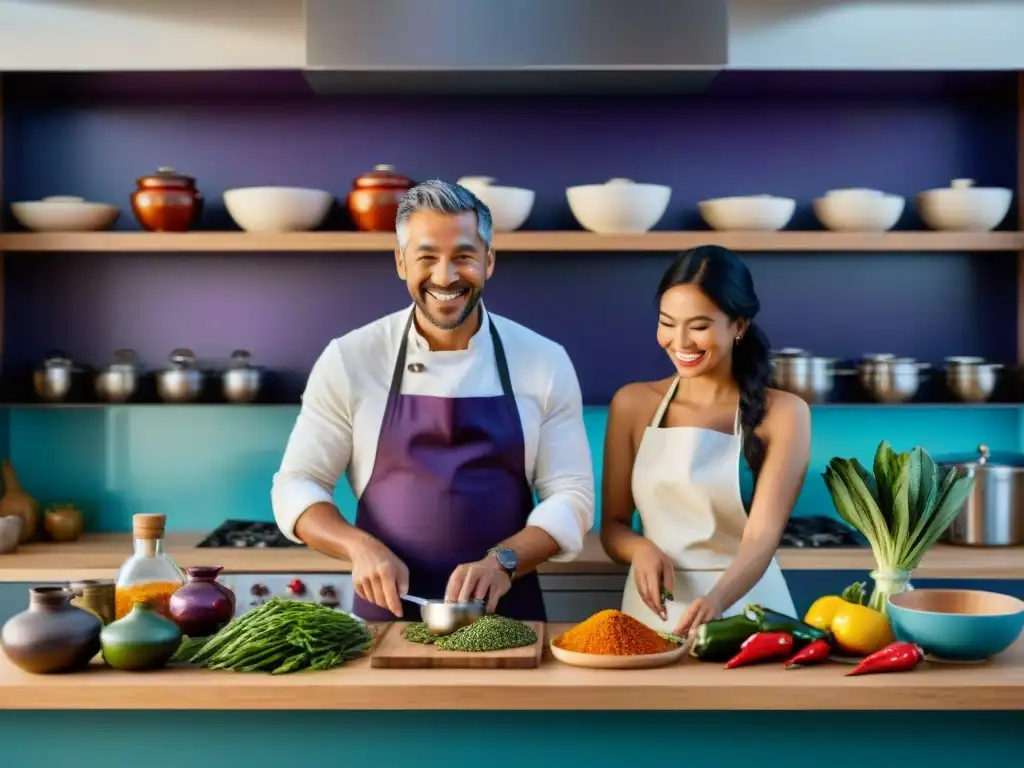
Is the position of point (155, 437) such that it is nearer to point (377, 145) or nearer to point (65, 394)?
point (65, 394)

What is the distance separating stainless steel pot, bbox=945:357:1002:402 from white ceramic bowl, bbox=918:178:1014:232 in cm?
47

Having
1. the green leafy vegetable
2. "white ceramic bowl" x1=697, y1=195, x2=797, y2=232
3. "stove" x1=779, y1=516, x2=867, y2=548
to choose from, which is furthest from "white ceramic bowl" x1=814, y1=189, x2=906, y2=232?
the green leafy vegetable

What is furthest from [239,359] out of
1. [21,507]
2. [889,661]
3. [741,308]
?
[889,661]

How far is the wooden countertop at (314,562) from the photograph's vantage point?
153 inches

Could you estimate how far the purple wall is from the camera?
4.59 meters

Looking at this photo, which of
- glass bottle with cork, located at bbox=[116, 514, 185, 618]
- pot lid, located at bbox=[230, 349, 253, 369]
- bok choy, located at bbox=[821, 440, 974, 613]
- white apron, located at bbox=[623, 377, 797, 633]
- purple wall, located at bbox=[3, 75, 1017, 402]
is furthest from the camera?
purple wall, located at bbox=[3, 75, 1017, 402]

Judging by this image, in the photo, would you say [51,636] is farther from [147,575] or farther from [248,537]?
[248,537]

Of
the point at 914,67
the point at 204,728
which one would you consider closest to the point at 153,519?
the point at 204,728

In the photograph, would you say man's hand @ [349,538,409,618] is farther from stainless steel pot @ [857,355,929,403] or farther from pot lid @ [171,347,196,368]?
stainless steel pot @ [857,355,929,403]

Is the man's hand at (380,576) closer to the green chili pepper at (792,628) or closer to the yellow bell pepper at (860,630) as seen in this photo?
the green chili pepper at (792,628)

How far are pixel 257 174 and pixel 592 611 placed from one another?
201cm

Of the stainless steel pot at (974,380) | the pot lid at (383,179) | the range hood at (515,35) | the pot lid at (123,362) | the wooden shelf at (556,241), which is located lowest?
the stainless steel pot at (974,380)

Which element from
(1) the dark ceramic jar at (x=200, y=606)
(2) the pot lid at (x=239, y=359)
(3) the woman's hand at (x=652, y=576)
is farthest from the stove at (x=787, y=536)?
(1) the dark ceramic jar at (x=200, y=606)

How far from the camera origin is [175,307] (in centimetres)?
463
